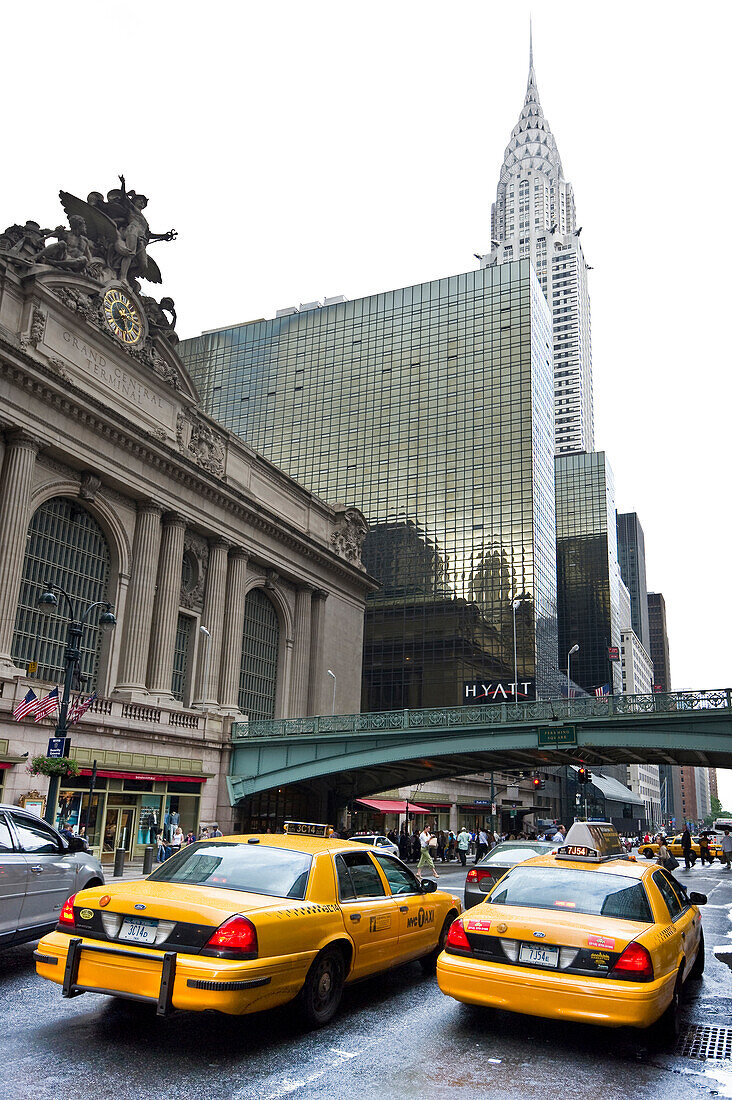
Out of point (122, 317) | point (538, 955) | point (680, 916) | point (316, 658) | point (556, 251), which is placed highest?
point (556, 251)

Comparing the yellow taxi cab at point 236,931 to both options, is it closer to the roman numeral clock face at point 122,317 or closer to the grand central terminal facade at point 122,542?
the grand central terminal facade at point 122,542

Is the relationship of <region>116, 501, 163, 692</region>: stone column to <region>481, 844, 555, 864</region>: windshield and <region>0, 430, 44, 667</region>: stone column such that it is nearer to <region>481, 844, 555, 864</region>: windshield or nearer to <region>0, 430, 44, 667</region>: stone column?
<region>0, 430, 44, 667</region>: stone column

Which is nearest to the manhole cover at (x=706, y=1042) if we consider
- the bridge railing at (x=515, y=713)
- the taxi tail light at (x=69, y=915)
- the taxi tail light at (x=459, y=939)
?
the taxi tail light at (x=459, y=939)

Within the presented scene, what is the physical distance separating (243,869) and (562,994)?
116 inches

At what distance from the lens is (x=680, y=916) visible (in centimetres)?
857

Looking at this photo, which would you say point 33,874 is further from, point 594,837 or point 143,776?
point 143,776

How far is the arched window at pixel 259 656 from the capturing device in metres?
46.4

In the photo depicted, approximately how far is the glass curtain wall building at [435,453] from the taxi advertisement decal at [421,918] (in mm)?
68875

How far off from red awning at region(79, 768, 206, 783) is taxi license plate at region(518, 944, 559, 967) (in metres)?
26.7

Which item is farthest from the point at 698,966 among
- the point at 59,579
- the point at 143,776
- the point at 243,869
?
the point at 59,579

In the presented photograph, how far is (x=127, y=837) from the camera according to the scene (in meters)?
33.1

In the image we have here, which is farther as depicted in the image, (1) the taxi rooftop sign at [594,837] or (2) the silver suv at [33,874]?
(1) the taxi rooftop sign at [594,837]

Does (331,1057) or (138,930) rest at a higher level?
(138,930)

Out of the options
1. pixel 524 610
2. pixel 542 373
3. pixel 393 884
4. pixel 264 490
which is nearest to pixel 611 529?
pixel 542 373
